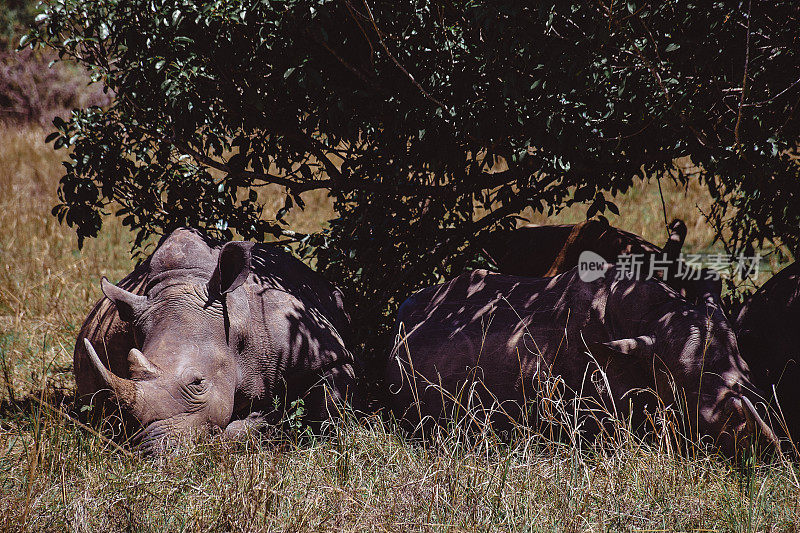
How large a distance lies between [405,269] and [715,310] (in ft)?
7.08

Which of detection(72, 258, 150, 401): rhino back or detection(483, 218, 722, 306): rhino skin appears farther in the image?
detection(483, 218, 722, 306): rhino skin

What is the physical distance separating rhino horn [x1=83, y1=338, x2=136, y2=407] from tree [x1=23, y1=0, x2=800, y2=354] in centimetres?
182

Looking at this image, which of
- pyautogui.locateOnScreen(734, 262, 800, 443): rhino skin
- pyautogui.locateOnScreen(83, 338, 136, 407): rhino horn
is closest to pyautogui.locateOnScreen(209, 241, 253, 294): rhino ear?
pyautogui.locateOnScreen(83, 338, 136, 407): rhino horn

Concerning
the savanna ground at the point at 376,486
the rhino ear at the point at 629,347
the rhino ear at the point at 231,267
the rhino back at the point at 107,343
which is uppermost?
the rhino ear at the point at 231,267

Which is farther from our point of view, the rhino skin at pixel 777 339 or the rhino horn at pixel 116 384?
the rhino skin at pixel 777 339

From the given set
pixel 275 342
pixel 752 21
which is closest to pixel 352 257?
pixel 275 342

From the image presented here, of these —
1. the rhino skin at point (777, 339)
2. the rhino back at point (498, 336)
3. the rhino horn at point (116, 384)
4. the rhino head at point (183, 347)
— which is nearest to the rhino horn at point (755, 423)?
the rhino skin at point (777, 339)

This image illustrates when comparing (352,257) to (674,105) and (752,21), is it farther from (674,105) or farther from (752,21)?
(752,21)

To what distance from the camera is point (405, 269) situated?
17.8ft

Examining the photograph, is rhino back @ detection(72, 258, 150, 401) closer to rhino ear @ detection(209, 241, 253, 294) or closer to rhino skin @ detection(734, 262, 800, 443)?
rhino ear @ detection(209, 241, 253, 294)

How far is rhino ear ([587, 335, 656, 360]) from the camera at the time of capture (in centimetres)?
391

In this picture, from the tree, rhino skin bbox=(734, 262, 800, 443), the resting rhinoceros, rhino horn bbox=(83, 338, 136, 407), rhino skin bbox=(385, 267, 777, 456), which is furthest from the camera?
rhino skin bbox=(734, 262, 800, 443)

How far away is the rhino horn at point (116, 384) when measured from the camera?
334cm

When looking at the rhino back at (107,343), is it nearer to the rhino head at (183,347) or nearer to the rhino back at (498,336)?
the rhino head at (183,347)
